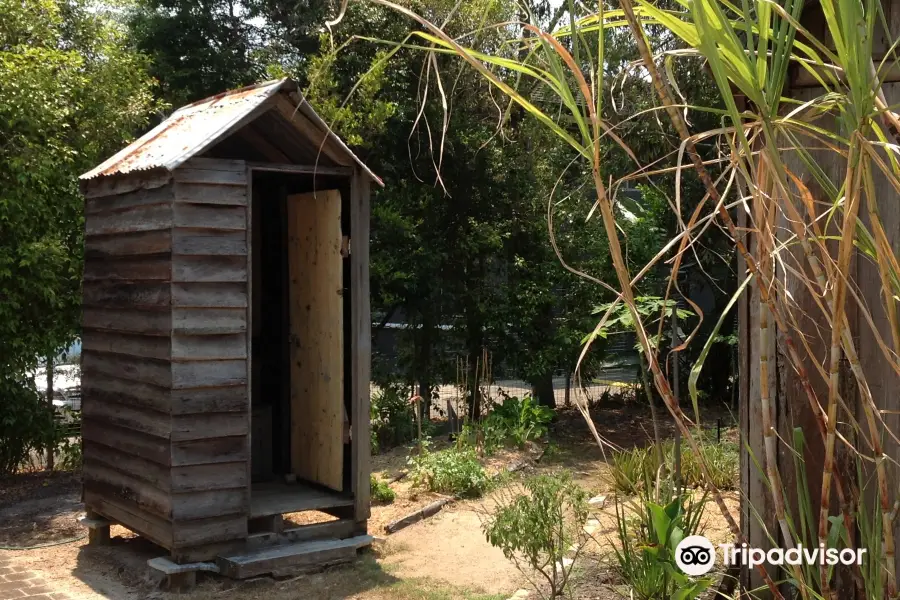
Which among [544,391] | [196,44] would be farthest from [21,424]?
[196,44]

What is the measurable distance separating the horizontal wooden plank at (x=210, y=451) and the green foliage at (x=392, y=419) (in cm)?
423

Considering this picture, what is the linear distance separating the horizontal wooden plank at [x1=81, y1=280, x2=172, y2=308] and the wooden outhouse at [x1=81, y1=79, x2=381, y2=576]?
15 millimetres

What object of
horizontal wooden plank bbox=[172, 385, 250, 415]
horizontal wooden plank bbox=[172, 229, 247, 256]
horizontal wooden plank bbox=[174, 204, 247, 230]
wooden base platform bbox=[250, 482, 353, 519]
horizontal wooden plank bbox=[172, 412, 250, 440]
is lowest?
wooden base platform bbox=[250, 482, 353, 519]

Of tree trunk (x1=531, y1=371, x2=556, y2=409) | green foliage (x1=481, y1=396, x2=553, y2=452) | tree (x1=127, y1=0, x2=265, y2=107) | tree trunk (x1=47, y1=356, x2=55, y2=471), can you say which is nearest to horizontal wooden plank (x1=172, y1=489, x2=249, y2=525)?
→ green foliage (x1=481, y1=396, x2=553, y2=452)

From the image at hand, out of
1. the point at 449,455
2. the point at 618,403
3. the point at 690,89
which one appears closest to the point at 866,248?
the point at 449,455

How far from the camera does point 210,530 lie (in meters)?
5.21

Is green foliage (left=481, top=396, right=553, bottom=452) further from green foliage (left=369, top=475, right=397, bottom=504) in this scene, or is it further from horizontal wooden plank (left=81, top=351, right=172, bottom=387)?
horizontal wooden plank (left=81, top=351, right=172, bottom=387)

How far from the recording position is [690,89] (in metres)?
9.62

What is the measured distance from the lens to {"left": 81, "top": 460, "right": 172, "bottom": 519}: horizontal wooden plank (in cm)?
523

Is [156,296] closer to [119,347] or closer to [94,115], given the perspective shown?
[119,347]

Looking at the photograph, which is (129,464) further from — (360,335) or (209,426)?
(360,335)

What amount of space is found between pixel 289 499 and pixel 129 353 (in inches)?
58.7

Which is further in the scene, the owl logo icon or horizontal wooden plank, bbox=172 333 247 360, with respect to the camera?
horizontal wooden plank, bbox=172 333 247 360

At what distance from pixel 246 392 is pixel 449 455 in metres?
→ 2.69
